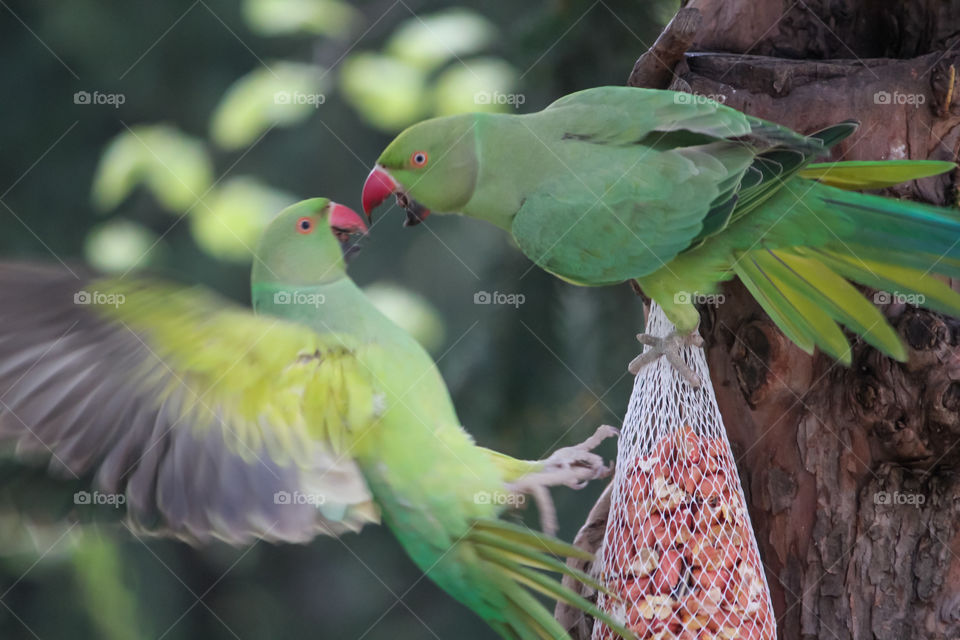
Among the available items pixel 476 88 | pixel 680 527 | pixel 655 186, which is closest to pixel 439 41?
pixel 476 88

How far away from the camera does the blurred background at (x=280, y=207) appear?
218 cm

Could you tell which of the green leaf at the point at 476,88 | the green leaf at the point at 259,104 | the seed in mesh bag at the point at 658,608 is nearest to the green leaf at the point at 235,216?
the green leaf at the point at 259,104

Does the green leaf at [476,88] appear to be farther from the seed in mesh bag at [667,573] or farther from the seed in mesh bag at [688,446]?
the seed in mesh bag at [667,573]

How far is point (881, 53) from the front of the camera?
1927mm

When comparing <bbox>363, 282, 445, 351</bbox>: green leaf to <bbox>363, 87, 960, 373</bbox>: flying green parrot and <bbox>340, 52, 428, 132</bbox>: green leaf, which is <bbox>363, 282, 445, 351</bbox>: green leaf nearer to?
<bbox>340, 52, 428, 132</bbox>: green leaf

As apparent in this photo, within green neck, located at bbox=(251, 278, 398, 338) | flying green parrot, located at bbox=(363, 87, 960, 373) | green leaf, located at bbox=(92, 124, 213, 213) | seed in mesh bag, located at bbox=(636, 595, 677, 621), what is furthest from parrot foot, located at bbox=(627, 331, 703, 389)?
green leaf, located at bbox=(92, 124, 213, 213)

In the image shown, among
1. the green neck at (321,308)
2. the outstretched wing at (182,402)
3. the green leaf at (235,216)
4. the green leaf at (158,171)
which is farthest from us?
the green leaf at (158,171)

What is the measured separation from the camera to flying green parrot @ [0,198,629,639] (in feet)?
4.18

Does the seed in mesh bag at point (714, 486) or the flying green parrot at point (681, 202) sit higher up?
the flying green parrot at point (681, 202)

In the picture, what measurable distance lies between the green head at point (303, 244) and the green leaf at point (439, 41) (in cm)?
93

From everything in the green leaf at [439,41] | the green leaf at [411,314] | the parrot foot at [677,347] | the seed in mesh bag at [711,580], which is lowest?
the seed in mesh bag at [711,580]

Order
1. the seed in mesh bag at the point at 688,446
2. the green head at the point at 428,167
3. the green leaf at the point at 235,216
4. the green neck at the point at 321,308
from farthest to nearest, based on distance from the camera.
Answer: the green leaf at the point at 235,216 < the seed in mesh bag at the point at 688,446 < the green head at the point at 428,167 < the green neck at the point at 321,308

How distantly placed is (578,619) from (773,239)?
0.77m

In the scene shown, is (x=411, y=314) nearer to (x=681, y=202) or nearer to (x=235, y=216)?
(x=235, y=216)
